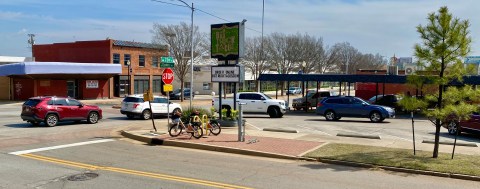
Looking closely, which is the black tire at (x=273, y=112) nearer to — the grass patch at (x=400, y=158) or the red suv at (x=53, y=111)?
the red suv at (x=53, y=111)

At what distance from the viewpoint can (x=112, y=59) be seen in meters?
50.6

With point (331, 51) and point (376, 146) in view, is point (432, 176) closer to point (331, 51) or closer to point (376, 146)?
point (376, 146)

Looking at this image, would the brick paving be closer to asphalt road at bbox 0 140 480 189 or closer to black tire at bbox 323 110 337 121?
asphalt road at bbox 0 140 480 189

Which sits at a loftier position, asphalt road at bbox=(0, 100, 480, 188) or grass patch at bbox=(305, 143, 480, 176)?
grass patch at bbox=(305, 143, 480, 176)

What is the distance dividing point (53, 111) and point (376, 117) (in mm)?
18035

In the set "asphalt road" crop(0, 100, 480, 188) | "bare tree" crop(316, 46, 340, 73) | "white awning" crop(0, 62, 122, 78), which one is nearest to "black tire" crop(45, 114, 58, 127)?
"asphalt road" crop(0, 100, 480, 188)

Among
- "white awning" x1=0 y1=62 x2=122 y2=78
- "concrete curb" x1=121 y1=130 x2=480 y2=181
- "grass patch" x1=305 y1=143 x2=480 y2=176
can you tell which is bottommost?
"concrete curb" x1=121 y1=130 x2=480 y2=181

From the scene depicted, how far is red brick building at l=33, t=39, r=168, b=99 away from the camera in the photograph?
48.4 meters

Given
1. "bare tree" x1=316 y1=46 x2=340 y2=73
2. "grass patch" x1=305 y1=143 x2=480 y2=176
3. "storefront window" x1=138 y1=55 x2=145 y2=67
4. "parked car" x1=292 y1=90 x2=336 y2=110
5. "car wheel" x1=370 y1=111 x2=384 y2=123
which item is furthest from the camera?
"bare tree" x1=316 y1=46 x2=340 y2=73

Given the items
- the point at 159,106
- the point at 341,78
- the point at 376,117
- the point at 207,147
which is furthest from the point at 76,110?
the point at 341,78

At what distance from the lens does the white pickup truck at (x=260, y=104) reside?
29.3 m

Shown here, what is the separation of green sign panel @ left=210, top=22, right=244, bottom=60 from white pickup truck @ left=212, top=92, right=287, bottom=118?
9.36 meters

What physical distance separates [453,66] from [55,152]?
11.7m

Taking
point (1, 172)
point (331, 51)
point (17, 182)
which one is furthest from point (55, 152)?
point (331, 51)
